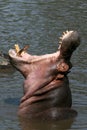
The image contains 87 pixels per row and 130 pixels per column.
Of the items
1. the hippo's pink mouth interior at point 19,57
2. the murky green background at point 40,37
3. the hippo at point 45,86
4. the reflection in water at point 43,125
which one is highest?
the hippo's pink mouth interior at point 19,57

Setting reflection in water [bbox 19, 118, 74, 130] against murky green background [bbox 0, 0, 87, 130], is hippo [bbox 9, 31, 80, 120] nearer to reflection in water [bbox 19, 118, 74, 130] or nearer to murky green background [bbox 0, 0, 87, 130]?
reflection in water [bbox 19, 118, 74, 130]

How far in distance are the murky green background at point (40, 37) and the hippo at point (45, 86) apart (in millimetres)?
221

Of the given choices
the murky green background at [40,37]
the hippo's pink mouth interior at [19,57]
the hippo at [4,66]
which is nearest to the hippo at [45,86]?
the hippo's pink mouth interior at [19,57]

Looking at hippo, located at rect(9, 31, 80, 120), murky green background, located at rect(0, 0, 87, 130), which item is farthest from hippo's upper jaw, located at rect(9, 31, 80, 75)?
murky green background, located at rect(0, 0, 87, 130)

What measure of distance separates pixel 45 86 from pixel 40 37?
637 centimetres

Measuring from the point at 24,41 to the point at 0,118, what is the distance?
229 inches

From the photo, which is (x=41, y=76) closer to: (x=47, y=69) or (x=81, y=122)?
(x=47, y=69)

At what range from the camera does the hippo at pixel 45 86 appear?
8359mm

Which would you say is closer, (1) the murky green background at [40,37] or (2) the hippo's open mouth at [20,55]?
(2) the hippo's open mouth at [20,55]

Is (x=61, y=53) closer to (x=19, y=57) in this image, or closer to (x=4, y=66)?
(x=19, y=57)

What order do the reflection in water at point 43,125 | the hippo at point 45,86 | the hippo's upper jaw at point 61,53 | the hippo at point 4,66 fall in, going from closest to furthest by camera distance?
the hippo's upper jaw at point 61,53 → the hippo at point 45,86 → the reflection in water at point 43,125 → the hippo at point 4,66

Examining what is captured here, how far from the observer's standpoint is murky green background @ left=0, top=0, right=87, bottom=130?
29.4 feet

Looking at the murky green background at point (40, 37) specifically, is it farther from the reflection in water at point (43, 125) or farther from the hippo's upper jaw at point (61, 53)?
the hippo's upper jaw at point (61, 53)

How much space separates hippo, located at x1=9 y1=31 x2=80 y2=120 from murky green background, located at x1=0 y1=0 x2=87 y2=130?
0.72ft
